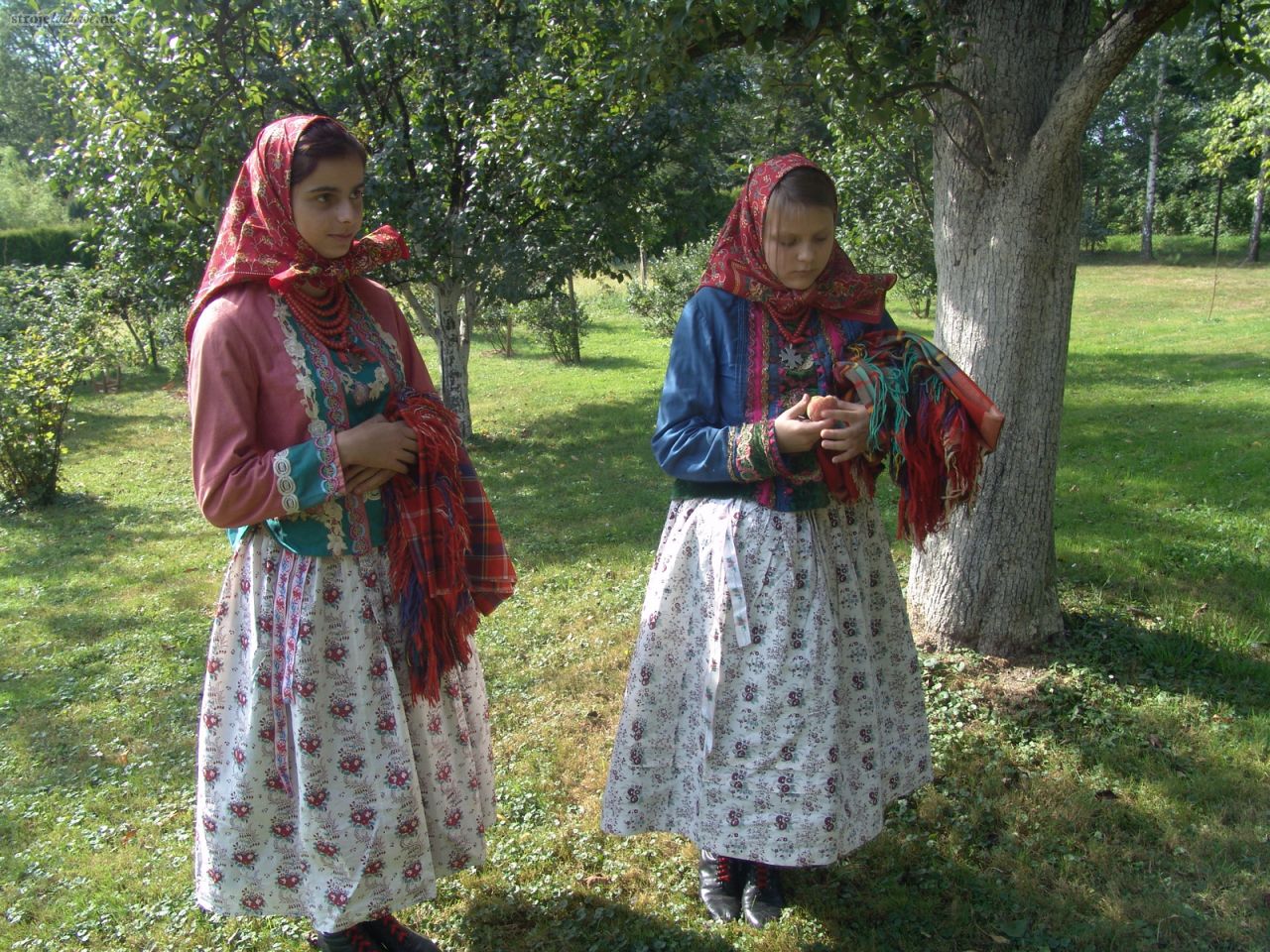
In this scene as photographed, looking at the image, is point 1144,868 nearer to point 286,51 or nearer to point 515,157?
point 515,157

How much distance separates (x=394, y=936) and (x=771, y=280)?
191 cm

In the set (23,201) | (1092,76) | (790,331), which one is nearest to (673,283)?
(1092,76)

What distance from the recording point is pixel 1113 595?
174 inches

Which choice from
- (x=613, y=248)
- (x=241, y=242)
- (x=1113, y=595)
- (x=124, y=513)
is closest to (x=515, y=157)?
(x=613, y=248)

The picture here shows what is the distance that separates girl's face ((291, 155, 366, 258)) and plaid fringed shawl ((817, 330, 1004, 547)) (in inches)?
47.3

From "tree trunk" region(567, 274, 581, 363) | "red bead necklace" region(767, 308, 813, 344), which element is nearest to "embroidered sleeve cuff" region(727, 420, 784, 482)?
"red bead necklace" region(767, 308, 813, 344)

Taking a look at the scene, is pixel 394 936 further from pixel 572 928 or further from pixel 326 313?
pixel 326 313

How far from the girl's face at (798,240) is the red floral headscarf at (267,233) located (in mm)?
1029

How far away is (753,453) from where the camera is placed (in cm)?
228

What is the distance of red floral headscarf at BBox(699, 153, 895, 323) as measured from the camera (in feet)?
7.70

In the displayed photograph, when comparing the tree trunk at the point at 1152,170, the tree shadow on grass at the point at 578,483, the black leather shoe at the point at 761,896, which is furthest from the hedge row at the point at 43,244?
the tree trunk at the point at 1152,170

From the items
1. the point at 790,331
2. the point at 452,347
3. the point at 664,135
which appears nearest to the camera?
the point at 790,331

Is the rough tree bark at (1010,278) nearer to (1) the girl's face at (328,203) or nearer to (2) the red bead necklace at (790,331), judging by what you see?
(2) the red bead necklace at (790,331)

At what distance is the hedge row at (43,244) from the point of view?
84.1ft
